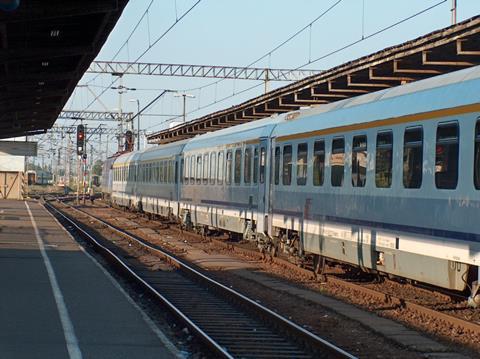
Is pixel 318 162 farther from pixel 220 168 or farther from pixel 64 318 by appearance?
pixel 220 168

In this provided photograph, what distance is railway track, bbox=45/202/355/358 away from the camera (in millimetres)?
9535

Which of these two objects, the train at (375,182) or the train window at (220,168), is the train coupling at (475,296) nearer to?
the train at (375,182)

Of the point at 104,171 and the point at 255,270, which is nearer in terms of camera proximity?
the point at 255,270

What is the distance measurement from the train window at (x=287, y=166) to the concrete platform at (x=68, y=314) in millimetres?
4218

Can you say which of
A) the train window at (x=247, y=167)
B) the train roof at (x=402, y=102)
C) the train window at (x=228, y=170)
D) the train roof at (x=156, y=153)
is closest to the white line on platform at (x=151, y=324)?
the train roof at (x=402, y=102)

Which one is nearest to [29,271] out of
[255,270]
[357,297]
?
[255,270]

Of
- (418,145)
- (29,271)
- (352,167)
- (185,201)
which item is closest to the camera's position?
(418,145)

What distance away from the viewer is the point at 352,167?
1387cm

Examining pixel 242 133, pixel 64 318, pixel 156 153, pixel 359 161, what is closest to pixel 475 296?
pixel 359 161

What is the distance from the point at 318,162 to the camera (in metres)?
15.4

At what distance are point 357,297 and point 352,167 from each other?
2.23m

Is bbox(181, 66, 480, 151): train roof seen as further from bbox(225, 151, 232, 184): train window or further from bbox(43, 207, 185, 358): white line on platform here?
bbox(43, 207, 185, 358): white line on platform

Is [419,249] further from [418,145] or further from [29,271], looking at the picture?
[29,271]

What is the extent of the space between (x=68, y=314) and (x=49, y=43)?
10.1m
